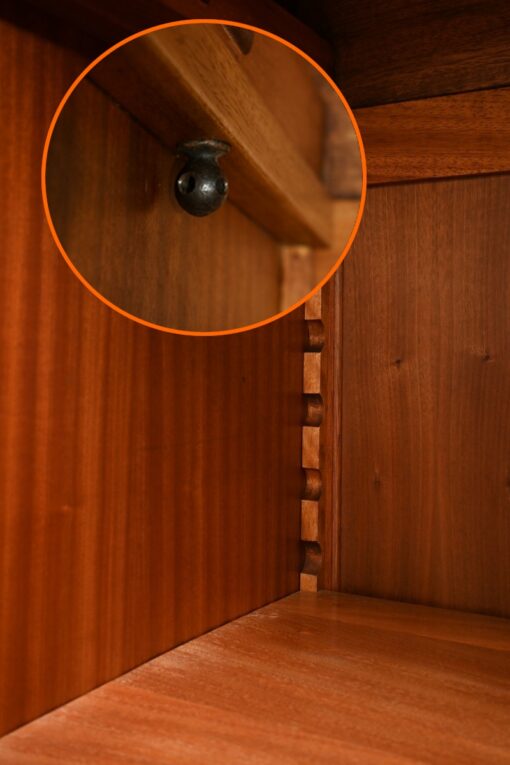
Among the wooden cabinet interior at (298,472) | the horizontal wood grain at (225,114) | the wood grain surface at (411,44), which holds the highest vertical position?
the wood grain surface at (411,44)

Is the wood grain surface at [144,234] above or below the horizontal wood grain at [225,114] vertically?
below

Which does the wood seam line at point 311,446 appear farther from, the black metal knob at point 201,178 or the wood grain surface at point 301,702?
the black metal knob at point 201,178

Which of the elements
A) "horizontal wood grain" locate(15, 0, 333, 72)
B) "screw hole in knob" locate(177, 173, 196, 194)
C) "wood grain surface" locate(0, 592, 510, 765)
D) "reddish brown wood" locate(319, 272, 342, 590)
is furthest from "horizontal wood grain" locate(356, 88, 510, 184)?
"wood grain surface" locate(0, 592, 510, 765)

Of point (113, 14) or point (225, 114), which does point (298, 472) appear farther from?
point (113, 14)

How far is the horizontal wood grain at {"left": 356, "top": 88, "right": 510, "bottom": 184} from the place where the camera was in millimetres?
1246

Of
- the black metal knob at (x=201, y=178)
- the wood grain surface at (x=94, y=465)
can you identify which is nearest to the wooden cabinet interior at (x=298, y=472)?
the wood grain surface at (x=94, y=465)

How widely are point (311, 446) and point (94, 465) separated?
1.84 ft

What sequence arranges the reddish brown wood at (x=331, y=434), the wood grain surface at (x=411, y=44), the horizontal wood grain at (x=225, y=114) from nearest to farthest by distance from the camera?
the horizontal wood grain at (x=225, y=114), the wood grain surface at (x=411, y=44), the reddish brown wood at (x=331, y=434)

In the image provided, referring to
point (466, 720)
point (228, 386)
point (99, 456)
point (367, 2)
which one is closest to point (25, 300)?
point (99, 456)

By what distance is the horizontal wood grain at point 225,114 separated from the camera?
94 cm

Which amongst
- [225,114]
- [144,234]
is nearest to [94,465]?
[144,234]

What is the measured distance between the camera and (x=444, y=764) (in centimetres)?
78

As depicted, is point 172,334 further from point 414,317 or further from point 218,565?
point 414,317

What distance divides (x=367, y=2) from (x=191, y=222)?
0.58 metres
